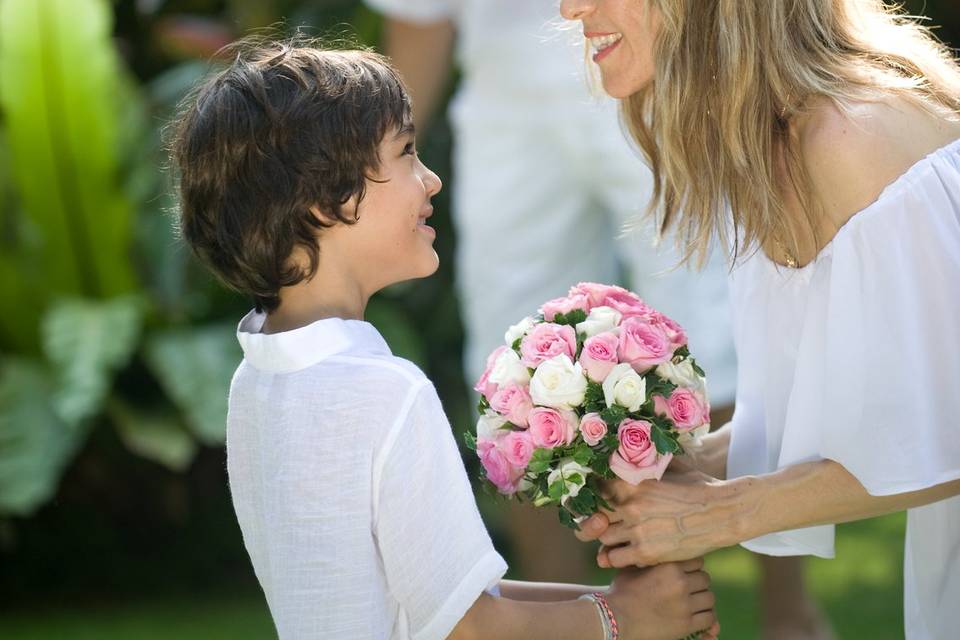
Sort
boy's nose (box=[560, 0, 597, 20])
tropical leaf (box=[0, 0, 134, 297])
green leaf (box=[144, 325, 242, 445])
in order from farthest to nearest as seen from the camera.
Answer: tropical leaf (box=[0, 0, 134, 297]), green leaf (box=[144, 325, 242, 445]), boy's nose (box=[560, 0, 597, 20])

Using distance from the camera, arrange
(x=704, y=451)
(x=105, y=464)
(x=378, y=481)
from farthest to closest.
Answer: (x=105, y=464) < (x=704, y=451) < (x=378, y=481)

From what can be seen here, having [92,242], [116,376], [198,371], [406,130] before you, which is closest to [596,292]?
[406,130]

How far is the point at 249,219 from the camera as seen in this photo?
246cm

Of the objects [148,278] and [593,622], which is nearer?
[593,622]

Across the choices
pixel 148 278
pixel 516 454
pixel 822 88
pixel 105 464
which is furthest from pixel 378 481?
pixel 148 278

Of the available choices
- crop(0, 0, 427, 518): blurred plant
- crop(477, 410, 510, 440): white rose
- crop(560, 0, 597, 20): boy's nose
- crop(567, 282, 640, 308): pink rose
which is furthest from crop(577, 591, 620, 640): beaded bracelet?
crop(0, 0, 427, 518): blurred plant

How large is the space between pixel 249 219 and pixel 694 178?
2.99ft

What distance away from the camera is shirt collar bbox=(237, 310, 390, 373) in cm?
239

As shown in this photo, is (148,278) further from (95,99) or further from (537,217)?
(537,217)

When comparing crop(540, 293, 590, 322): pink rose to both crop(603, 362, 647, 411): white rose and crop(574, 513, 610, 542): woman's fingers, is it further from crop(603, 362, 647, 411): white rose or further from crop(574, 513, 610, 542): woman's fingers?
crop(574, 513, 610, 542): woman's fingers

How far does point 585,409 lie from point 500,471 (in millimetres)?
206

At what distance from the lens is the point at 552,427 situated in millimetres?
2537

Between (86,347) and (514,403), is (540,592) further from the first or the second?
(86,347)

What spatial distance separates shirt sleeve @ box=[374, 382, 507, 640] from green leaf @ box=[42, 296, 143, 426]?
2.66 meters
